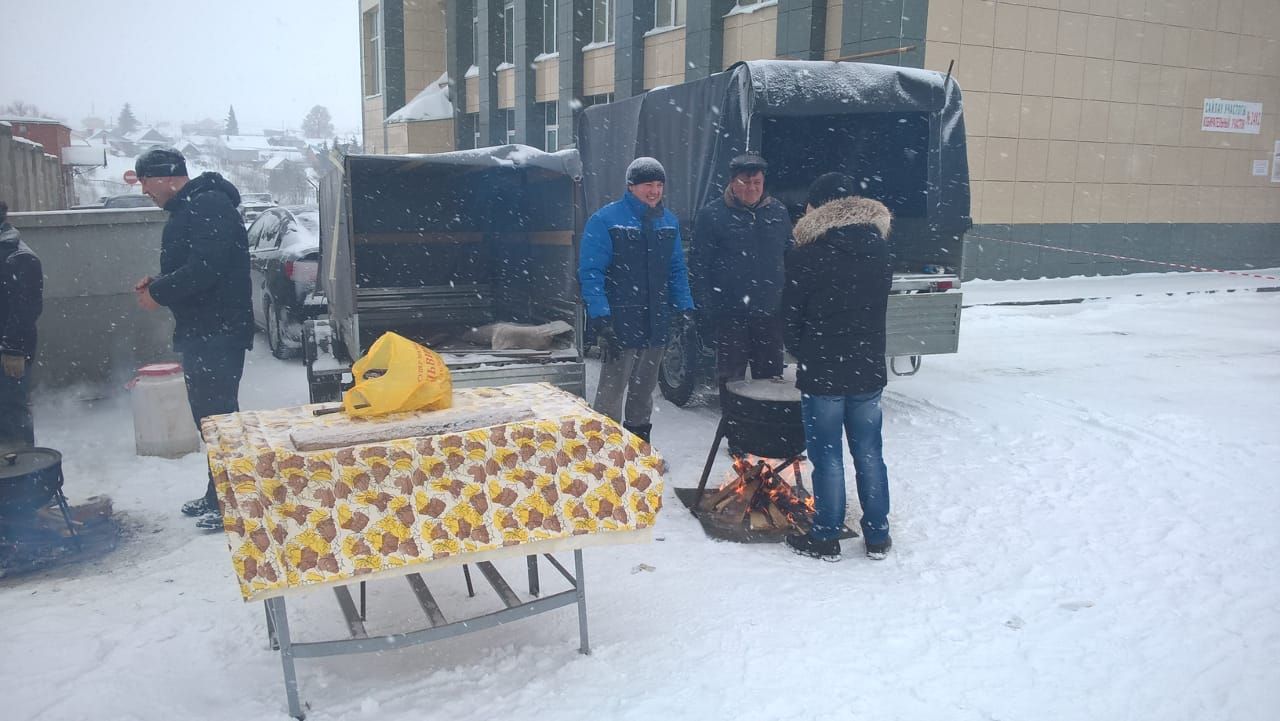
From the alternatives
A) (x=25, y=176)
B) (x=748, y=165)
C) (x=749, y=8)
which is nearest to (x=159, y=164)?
(x=748, y=165)

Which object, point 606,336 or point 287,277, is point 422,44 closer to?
point 287,277

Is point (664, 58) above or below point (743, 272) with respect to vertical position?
above

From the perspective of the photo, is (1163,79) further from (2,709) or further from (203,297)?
(2,709)

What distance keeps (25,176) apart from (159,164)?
26.1 feet

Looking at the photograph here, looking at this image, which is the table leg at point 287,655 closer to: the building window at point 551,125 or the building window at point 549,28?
the building window at point 551,125

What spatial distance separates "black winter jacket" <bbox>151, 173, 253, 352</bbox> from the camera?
4.68 meters

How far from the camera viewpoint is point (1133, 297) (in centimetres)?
1416

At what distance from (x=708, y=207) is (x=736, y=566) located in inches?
102

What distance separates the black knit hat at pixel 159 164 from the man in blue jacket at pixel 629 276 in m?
2.23

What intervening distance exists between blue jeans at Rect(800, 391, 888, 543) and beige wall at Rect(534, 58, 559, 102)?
19438 millimetres

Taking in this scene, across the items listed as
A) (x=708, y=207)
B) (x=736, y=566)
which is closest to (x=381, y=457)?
(x=736, y=566)

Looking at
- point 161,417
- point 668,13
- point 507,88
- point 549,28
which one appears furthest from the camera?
point 507,88

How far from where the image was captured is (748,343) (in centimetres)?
595

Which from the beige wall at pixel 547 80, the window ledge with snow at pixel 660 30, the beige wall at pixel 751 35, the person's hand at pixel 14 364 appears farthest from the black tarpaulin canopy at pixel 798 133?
the beige wall at pixel 547 80
